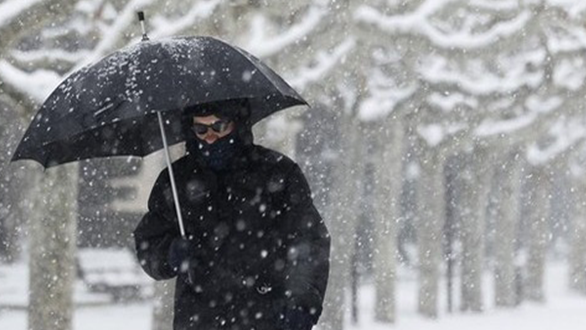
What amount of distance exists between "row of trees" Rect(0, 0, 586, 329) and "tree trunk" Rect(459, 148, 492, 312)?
4 cm

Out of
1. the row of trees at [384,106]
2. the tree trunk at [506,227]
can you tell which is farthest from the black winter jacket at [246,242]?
the tree trunk at [506,227]

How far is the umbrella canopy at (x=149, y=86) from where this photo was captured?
424 cm

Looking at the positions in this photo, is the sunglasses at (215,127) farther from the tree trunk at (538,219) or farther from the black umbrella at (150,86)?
the tree trunk at (538,219)

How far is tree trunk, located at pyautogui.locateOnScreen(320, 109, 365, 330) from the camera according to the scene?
18.1 m

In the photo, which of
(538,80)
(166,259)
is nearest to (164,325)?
(166,259)

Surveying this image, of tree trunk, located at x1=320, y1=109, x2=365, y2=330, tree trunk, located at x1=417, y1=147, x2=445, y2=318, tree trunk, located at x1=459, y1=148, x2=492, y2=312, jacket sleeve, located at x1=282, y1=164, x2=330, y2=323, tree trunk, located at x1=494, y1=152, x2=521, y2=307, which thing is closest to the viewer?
jacket sleeve, located at x1=282, y1=164, x2=330, y2=323

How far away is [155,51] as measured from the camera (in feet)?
14.4

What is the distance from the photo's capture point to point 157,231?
4.40m

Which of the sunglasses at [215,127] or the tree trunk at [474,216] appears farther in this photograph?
the tree trunk at [474,216]

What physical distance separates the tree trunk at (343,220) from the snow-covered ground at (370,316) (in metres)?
2.86

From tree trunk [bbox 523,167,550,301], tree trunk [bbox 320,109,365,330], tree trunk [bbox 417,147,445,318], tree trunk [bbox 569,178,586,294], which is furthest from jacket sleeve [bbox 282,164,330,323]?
tree trunk [bbox 569,178,586,294]

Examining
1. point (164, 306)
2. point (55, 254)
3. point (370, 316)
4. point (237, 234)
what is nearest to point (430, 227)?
point (370, 316)

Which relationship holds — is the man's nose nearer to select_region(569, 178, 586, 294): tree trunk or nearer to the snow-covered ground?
the snow-covered ground

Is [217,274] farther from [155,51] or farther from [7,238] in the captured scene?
[7,238]
